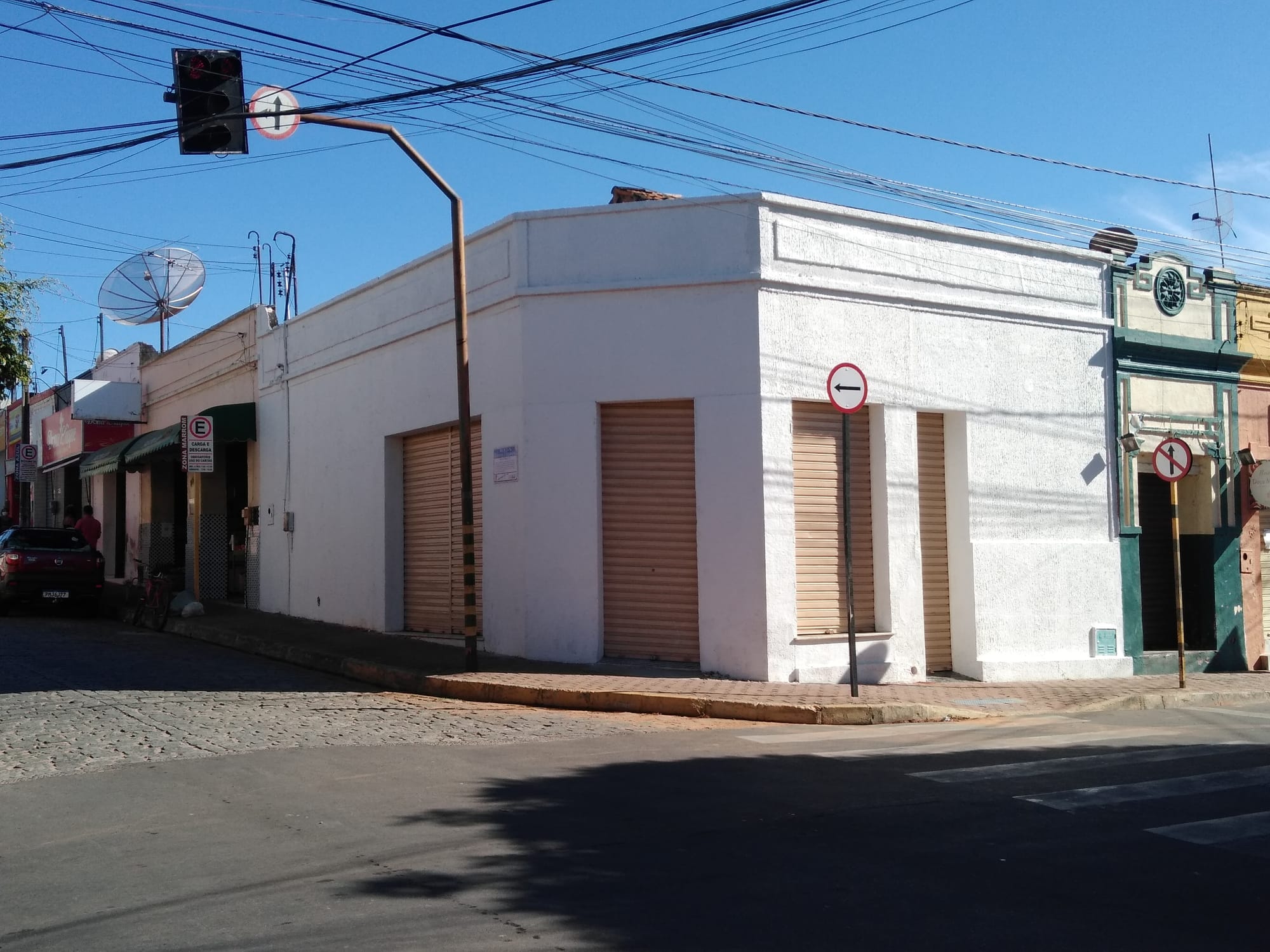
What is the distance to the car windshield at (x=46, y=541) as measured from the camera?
2084cm

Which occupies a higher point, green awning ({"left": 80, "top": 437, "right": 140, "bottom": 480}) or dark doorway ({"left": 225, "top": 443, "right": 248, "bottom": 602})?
green awning ({"left": 80, "top": 437, "right": 140, "bottom": 480})

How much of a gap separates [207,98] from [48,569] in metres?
12.0

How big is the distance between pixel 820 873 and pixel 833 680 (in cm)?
776

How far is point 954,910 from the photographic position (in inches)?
209

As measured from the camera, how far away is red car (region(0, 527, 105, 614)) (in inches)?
806

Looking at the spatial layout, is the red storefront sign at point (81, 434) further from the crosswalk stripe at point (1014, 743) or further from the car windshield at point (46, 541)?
the crosswalk stripe at point (1014, 743)

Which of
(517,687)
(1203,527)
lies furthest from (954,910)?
(1203,527)

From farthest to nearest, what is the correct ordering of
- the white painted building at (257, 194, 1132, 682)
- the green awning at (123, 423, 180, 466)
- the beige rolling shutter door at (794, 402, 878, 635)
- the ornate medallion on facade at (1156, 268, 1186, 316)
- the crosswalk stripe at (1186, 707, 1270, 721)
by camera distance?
1. the green awning at (123, 423, 180, 466)
2. the ornate medallion on facade at (1156, 268, 1186, 316)
3. the beige rolling shutter door at (794, 402, 878, 635)
4. the white painted building at (257, 194, 1132, 682)
5. the crosswalk stripe at (1186, 707, 1270, 721)

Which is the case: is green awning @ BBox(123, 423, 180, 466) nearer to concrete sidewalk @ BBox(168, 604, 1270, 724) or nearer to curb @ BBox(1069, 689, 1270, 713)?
concrete sidewalk @ BBox(168, 604, 1270, 724)

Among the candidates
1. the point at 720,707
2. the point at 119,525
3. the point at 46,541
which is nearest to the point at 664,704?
the point at 720,707

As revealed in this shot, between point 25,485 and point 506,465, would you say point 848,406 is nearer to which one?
point 506,465

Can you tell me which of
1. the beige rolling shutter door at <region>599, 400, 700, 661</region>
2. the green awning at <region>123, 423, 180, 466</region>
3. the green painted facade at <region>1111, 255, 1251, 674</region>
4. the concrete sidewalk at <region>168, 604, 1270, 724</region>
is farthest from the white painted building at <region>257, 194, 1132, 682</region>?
the green awning at <region>123, 423, 180, 466</region>

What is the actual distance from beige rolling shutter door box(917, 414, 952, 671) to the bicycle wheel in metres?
12.3

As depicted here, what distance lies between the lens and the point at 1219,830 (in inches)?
271
